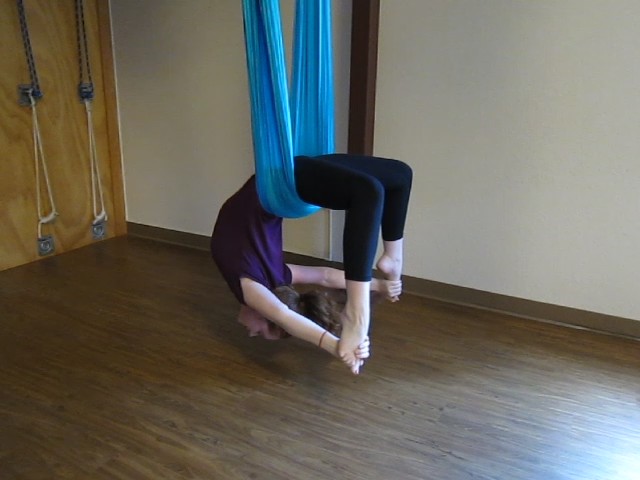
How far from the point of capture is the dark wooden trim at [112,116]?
9.56 ft

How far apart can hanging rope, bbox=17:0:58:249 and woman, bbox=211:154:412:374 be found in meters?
1.30

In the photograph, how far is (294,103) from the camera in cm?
175

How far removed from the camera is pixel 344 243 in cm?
155

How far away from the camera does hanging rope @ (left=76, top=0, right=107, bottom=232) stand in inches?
111

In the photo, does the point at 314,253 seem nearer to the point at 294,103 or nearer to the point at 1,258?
the point at 294,103


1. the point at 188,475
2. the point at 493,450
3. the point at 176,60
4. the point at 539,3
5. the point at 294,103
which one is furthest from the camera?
the point at 176,60

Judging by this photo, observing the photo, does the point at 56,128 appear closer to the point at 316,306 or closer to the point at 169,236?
the point at 169,236

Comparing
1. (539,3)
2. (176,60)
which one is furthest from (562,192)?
(176,60)

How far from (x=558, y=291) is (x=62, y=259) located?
2131 millimetres

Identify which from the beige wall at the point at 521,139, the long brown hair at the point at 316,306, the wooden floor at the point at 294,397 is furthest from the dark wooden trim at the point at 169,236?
the long brown hair at the point at 316,306

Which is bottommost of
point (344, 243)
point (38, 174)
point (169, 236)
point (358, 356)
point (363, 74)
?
point (169, 236)

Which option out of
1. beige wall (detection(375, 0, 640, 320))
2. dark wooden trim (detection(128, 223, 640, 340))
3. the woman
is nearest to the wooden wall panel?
dark wooden trim (detection(128, 223, 640, 340))

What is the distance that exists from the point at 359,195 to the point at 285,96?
0.33 meters

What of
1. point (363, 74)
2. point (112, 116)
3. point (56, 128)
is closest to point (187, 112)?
point (112, 116)
